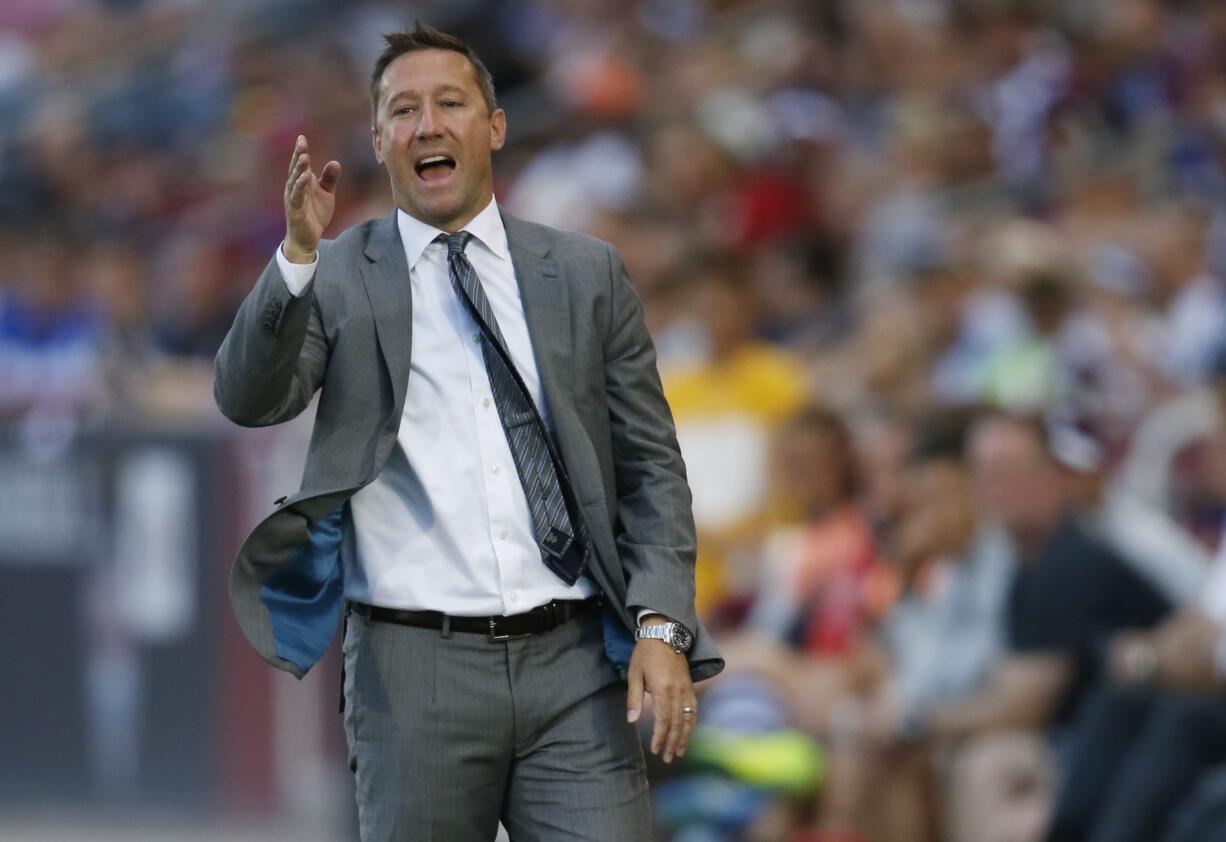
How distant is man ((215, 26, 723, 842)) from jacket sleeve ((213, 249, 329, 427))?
0.02 metres

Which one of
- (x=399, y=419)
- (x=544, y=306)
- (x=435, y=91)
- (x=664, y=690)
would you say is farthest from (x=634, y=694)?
(x=435, y=91)

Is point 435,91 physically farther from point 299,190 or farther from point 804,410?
point 804,410

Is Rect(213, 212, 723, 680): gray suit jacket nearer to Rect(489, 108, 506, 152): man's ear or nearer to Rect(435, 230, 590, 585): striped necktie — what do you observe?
Rect(435, 230, 590, 585): striped necktie

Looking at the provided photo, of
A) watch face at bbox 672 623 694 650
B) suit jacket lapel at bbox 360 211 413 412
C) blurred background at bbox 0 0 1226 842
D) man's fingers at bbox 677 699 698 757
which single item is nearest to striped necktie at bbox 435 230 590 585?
suit jacket lapel at bbox 360 211 413 412

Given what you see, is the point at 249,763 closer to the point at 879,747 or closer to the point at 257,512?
the point at 257,512

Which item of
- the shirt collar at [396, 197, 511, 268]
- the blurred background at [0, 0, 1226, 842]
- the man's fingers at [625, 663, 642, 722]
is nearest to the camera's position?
the man's fingers at [625, 663, 642, 722]

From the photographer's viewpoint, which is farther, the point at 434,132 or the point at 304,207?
the point at 434,132

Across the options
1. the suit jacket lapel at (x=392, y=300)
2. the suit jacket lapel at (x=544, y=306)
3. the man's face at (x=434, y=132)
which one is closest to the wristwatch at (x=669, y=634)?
the suit jacket lapel at (x=544, y=306)

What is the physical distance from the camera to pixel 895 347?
9000 mm

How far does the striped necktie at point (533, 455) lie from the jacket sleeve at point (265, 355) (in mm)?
340

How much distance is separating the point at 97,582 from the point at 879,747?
472 centimetres

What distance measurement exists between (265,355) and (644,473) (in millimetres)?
769

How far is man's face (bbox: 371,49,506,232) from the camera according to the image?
13.3 feet

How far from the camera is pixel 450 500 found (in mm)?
4020
